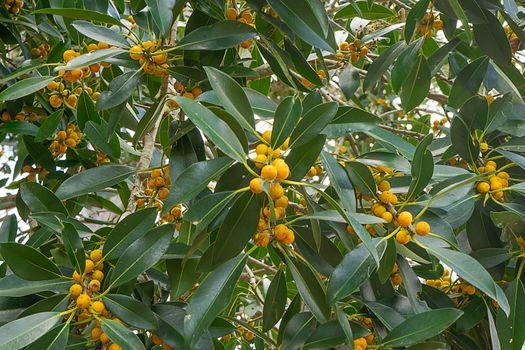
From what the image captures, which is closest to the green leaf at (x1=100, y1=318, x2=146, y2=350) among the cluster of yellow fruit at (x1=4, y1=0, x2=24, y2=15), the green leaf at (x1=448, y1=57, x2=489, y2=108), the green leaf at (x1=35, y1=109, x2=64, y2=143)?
the green leaf at (x1=35, y1=109, x2=64, y2=143)

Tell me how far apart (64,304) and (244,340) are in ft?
2.32

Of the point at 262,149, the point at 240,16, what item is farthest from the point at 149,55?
the point at 262,149

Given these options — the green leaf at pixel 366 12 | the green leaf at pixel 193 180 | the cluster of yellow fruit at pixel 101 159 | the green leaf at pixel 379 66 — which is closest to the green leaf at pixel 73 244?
the green leaf at pixel 193 180

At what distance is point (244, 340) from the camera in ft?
5.24

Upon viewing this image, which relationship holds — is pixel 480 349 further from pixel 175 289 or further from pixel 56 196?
pixel 56 196

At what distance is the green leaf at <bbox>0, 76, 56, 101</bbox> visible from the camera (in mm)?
1142

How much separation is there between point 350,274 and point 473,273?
0.60ft

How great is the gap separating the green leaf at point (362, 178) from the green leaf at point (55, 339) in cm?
52

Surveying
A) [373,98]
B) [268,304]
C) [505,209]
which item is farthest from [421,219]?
[373,98]

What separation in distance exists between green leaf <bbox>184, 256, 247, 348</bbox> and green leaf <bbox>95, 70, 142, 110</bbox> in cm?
38

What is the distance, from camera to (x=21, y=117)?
1.72 metres

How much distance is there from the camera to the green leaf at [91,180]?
114 cm


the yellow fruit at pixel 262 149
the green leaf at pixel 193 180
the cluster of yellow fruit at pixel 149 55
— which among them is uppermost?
the cluster of yellow fruit at pixel 149 55

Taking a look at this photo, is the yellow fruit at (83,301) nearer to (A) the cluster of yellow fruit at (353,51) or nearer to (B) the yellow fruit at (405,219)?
(B) the yellow fruit at (405,219)
